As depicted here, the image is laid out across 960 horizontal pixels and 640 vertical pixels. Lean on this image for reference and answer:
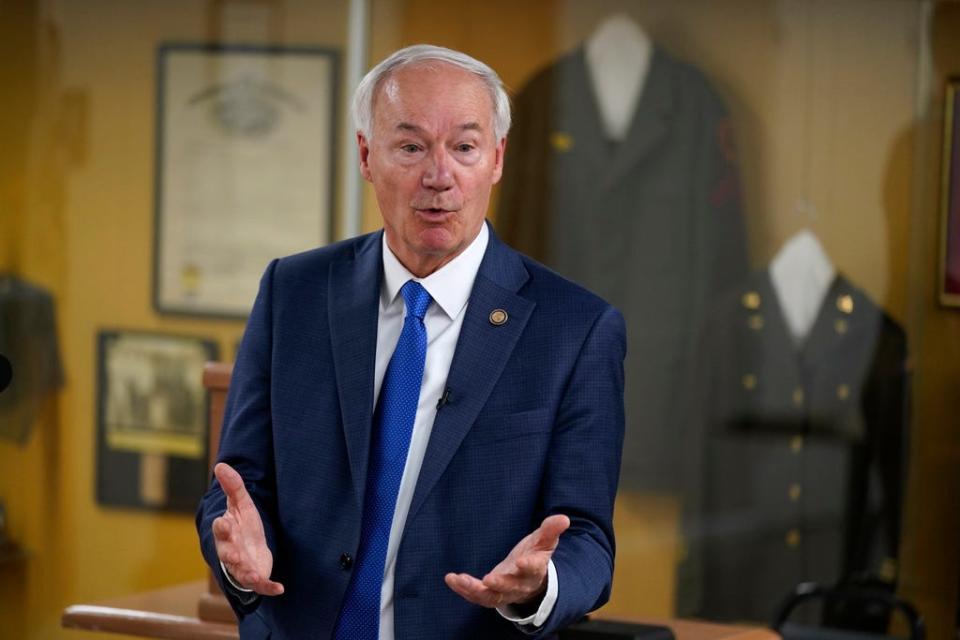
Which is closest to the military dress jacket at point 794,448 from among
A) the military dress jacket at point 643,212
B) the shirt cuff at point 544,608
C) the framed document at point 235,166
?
the military dress jacket at point 643,212

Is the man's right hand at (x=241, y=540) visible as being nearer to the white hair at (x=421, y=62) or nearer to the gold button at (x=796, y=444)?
the white hair at (x=421, y=62)

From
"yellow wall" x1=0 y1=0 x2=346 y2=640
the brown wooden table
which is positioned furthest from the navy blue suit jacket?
"yellow wall" x1=0 y1=0 x2=346 y2=640

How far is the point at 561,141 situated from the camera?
5.02m

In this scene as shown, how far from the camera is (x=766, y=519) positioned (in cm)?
486

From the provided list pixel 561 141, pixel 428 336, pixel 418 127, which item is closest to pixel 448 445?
pixel 428 336

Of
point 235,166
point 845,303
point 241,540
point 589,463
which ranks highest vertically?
point 235,166

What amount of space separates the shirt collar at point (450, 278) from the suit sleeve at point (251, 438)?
18 centimetres

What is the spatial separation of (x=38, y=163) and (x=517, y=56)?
1.76 meters

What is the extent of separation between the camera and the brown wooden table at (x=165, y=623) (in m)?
2.61

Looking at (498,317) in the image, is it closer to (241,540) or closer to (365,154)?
(365,154)

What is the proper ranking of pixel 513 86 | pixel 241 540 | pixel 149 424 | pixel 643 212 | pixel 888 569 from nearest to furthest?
1. pixel 241 540
2. pixel 888 569
3. pixel 643 212
4. pixel 513 86
5. pixel 149 424

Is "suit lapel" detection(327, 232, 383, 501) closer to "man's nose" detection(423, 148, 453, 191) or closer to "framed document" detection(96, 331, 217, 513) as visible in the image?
"man's nose" detection(423, 148, 453, 191)

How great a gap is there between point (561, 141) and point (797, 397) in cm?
111

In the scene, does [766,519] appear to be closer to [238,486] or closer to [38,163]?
[38,163]
